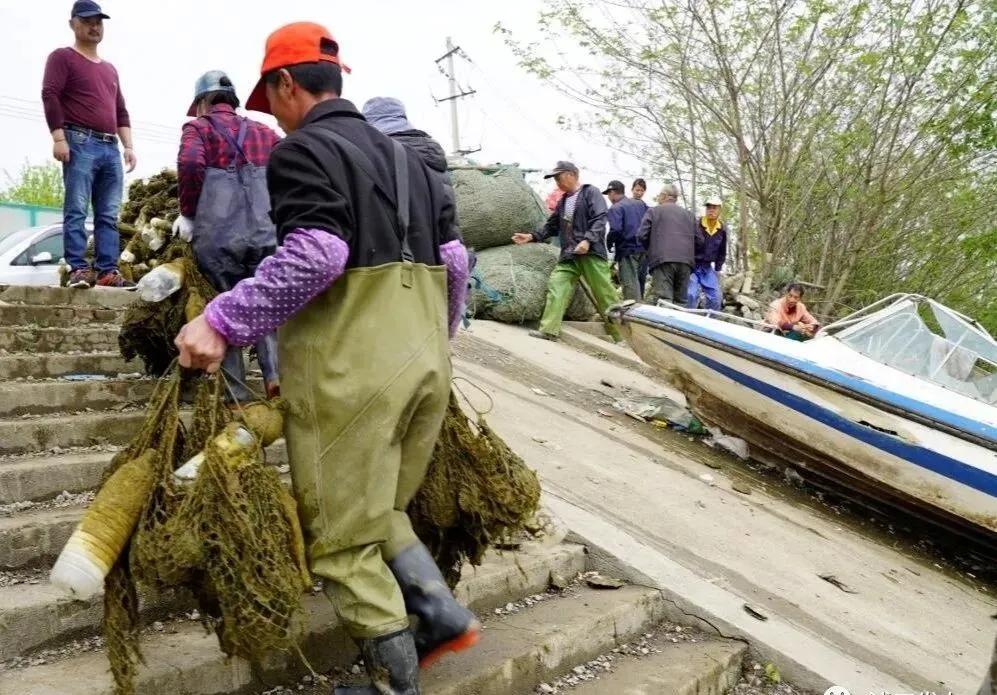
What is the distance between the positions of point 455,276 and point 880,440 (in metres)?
4.42

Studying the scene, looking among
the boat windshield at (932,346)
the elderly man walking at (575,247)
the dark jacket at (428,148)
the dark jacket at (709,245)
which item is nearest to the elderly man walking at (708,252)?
the dark jacket at (709,245)

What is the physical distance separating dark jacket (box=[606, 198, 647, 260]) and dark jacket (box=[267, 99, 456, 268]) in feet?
27.4

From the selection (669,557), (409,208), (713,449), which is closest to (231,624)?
(409,208)

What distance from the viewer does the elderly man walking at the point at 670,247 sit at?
32.1 ft

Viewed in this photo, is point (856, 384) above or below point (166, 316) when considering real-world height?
below

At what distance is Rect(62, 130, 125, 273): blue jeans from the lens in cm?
545

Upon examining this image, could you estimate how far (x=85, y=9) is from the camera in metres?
5.40

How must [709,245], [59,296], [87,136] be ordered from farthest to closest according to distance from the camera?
[709,245] → [87,136] → [59,296]

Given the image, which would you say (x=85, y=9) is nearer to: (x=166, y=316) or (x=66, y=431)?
(x=166, y=316)

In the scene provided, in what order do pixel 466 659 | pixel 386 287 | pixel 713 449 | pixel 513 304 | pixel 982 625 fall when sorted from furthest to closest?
pixel 513 304
pixel 713 449
pixel 982 625
pixel 466 659
pixel 386 287

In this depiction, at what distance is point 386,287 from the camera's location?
7.45 feet

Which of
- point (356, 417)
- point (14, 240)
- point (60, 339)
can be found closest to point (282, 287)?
point (356, 417)

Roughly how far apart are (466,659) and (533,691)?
318mm

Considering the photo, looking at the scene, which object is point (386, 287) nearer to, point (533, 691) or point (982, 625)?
point (533, 691)
